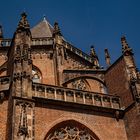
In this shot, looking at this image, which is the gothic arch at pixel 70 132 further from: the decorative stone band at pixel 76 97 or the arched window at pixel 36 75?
the arched window at pixel 36 75

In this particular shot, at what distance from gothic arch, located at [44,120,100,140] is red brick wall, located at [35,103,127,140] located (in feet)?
0.40

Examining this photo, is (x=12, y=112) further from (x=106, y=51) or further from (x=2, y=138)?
(x=106, y=51)

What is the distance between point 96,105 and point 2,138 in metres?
4.06

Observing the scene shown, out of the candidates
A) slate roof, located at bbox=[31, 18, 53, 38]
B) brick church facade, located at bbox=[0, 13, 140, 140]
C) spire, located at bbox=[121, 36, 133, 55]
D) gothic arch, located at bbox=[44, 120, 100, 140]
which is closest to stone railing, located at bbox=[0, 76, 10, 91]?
brick church facade, located at bbox=[0, 13, 140, 140]

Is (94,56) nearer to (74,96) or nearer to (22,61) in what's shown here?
(74,96)

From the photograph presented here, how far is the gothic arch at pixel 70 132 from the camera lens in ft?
39.2

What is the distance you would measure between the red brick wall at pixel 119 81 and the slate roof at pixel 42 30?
9.21 meters

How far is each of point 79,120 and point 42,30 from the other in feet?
44.6

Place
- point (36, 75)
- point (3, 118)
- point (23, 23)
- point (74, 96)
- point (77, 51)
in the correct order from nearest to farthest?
point (3, 118) < point (74, 96) < point (23, 23) < point (36, 75) < point (77, 51)

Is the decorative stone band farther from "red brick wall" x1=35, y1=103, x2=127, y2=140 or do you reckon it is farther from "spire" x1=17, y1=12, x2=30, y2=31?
"spire" x1=17, y1=12, x2=30, y2=31

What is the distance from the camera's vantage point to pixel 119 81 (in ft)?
48.4

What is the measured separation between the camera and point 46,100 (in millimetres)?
12227

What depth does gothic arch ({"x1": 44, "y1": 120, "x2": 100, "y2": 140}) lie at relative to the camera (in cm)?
1195

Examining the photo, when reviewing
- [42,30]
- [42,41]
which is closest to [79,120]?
[42,41]
